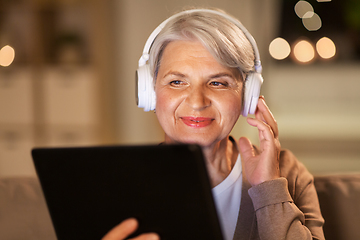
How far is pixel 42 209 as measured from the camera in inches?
46.6

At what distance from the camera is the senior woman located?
1.03m

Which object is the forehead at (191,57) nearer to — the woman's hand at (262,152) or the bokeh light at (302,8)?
the woman's hand at (262,152)

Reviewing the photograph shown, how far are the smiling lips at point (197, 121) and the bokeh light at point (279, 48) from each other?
2969 millimetres

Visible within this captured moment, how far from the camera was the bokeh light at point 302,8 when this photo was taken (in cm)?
372

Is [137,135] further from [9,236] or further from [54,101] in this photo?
[9,236]

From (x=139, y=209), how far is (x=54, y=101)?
2.94m

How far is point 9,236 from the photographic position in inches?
45.2

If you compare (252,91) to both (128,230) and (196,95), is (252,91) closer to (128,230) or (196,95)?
(196,95)

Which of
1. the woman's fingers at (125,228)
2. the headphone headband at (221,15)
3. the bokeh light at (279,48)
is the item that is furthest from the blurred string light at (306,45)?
the woman's fingers at (125,228)

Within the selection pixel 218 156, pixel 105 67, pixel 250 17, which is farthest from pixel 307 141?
pixel 218 156

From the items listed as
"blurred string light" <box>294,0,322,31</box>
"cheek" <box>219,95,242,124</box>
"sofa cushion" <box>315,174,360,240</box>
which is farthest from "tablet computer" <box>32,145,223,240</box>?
"blurred string light" <box>294,0,322,31</box>

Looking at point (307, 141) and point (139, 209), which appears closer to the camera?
point (139, 209)

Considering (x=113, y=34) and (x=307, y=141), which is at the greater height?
(x=113, y=34)

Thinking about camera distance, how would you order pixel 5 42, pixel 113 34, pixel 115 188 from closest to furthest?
pixel 115 188, pixel 5 42, pixel 113 34
